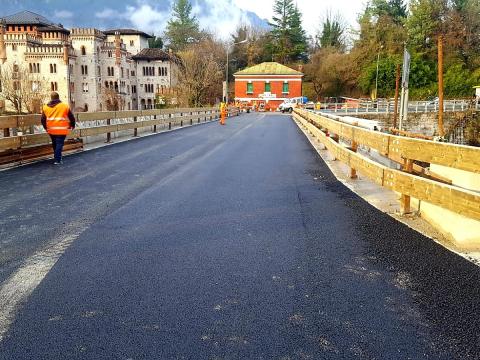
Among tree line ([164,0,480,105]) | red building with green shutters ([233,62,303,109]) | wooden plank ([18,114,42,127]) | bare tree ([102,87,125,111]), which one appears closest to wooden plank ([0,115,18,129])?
wooden plank ([18,114,42,127])

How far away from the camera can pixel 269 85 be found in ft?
260

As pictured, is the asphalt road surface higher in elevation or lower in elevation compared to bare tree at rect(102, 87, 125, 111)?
lower

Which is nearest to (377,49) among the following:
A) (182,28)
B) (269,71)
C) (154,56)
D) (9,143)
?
(269,71)

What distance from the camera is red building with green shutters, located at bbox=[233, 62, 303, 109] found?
78812 mm

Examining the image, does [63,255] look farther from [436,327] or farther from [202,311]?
[436,327]

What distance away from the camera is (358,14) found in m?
90.3

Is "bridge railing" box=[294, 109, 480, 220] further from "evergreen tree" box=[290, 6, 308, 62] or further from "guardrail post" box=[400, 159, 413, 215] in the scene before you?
"evergreen tree" box=[290, 6, 308, 62]

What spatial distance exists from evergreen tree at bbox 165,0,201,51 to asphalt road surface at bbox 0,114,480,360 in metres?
106

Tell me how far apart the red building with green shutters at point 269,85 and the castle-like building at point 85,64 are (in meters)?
12.6

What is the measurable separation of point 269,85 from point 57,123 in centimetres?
7088

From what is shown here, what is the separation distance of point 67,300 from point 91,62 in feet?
286

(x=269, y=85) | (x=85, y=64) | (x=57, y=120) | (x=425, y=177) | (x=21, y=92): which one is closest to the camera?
(x=425, y=177)

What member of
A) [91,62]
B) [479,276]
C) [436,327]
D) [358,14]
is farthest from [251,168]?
[358,14]

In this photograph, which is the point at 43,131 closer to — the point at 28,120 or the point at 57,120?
the point at 28,120
